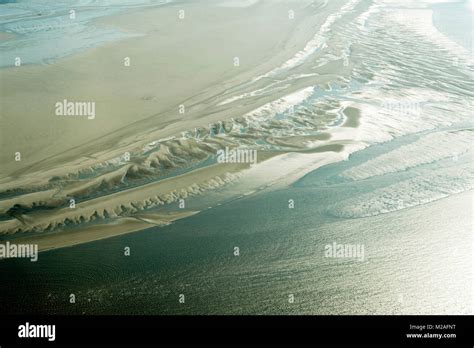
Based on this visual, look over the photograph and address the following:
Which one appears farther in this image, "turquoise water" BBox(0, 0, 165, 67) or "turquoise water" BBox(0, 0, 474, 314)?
"turquoise water" BBox(0, 0, 165, 67)

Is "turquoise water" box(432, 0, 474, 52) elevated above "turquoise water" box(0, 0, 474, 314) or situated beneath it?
elevated above

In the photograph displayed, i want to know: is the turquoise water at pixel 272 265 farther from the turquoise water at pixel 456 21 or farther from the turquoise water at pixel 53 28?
the turquoise water at pixel 456 21

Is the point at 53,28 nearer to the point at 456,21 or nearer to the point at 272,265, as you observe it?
the point at 456,21

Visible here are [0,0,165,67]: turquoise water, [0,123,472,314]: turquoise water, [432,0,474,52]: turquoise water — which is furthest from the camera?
[432,0,474,52]: turquoise water

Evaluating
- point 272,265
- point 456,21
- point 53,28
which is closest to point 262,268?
point 272,265

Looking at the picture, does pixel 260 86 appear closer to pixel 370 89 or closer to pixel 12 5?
pixel 370 89

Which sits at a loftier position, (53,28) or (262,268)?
(53,28)

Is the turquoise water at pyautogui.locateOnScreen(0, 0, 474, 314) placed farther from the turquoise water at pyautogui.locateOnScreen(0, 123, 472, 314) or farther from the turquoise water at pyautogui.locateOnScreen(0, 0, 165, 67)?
the turquoise water at pyautogui.locateOnScreen(0, 0, 165, 67)

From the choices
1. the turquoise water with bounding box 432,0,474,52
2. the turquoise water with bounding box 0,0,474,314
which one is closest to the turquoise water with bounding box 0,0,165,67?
the turquoise water with bounding box 0,0,474,314

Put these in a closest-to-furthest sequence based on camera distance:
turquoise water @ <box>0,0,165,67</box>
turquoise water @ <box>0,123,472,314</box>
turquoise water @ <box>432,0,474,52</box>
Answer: turquoise water @ <box>0,123,472,314</box> < turquoise water @ <box>0,0,165,67</box> < turquoise water @ <box>432,0,474,52</box>

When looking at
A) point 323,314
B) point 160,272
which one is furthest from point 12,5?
point 323,314

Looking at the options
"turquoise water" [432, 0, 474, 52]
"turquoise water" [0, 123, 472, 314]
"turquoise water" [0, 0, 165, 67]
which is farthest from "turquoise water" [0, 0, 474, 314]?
"turquoise water" [432, 0, 474, 52]
